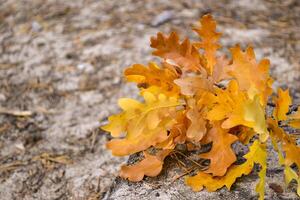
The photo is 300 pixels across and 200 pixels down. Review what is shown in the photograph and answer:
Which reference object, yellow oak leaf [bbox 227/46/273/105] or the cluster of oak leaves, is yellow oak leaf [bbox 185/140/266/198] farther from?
yellow oak leaf [bbox 227/46/273/105]

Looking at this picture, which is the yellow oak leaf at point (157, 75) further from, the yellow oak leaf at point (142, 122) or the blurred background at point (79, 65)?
the blurred background at point (79, 65)

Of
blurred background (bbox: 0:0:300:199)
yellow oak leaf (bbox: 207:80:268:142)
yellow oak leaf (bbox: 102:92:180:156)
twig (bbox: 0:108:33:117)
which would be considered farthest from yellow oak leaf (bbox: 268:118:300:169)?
twig (bbox: 0:108:33:117)

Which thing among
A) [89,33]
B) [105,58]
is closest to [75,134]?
[105,58]

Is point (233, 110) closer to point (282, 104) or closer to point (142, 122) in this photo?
point (282, 104)

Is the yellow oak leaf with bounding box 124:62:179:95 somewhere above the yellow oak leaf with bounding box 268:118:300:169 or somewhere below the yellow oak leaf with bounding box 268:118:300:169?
above

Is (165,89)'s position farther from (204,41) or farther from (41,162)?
(41,162)

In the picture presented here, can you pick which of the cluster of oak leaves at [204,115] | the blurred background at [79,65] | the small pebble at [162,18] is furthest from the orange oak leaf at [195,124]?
Result: the small pebble at [162,18]
